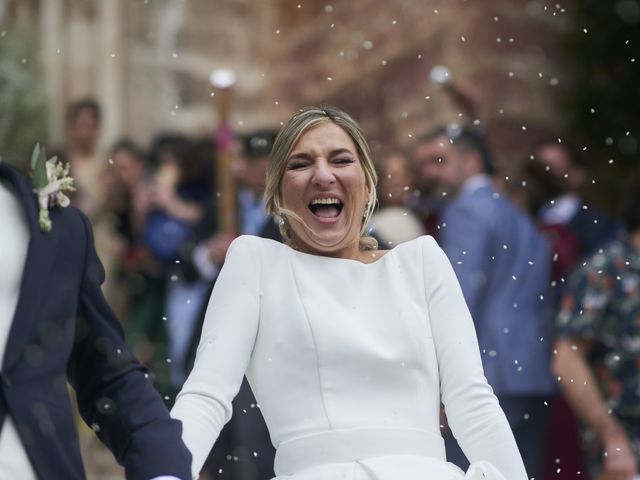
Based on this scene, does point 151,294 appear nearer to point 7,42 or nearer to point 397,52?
point 7,42

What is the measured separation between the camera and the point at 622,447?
23.1 feet

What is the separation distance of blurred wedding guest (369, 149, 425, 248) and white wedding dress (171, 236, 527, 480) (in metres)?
2.19

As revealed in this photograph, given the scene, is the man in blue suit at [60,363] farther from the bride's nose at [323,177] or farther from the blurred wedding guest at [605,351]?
the blurred wedding guest at [605,351]

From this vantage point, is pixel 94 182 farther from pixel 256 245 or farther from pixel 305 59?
pixel 256 245

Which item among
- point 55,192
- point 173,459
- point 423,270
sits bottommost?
point 173,459

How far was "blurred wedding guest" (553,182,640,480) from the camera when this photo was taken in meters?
7.12

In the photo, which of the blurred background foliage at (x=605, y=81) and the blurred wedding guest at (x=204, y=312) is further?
the blurred background foliage at (x=605, y=81)

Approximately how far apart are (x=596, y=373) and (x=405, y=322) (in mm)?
3314

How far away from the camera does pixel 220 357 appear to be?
4.10 m

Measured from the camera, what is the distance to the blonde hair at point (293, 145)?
4.34 metres

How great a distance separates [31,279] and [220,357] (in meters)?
0.55

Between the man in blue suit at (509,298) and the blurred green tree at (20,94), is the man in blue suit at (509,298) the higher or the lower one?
the lower one

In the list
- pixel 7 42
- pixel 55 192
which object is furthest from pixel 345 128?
pixel 7 42

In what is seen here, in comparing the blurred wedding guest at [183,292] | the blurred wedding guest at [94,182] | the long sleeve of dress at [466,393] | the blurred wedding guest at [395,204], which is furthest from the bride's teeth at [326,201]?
the blurred wedding guest at [94,182]
